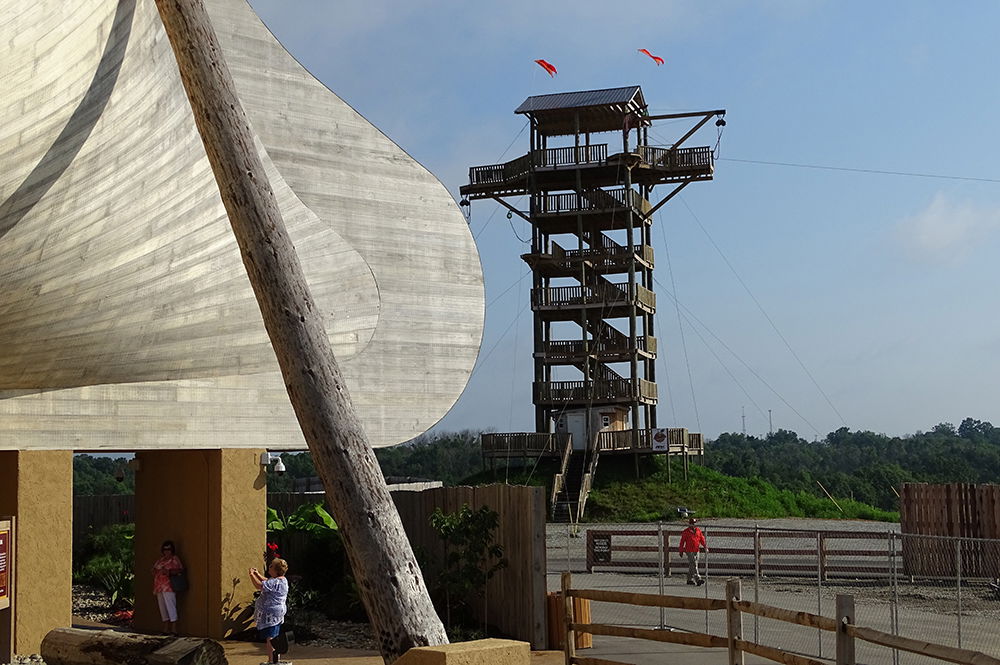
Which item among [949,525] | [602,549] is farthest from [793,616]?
[949,525]

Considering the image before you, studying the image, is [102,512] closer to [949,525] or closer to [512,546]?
[512,546]

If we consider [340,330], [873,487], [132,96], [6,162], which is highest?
[132,96]

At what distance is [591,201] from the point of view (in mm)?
47688

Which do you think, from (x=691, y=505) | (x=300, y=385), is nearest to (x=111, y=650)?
(x=300, y=385)

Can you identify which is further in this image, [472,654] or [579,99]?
[579,99]

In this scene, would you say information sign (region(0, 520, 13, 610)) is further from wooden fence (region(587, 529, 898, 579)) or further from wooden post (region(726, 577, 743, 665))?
wooden fence (region(587, 529, 898, 579))

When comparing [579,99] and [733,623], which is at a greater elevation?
[579,99]

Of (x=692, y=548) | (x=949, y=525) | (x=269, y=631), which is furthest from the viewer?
(x=949, y=525)

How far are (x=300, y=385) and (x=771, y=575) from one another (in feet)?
52.1

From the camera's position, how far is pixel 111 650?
11.7m

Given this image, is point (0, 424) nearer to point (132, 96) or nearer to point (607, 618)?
point (132, 96)

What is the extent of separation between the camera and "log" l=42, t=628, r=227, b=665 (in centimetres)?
1121

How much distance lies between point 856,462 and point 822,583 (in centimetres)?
8551

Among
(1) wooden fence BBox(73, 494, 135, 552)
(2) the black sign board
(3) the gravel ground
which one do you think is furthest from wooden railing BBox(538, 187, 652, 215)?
(3) the gravel ground
